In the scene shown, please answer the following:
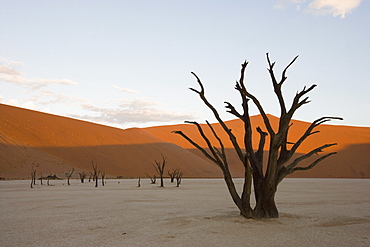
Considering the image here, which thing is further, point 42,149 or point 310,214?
point 42,149

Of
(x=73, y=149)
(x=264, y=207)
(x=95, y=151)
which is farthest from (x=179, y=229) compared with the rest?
(x=95, y=151)

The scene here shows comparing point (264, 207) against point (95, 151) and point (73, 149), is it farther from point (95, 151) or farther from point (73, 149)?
point (95, 151)

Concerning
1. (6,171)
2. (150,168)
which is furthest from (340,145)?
(6,171)

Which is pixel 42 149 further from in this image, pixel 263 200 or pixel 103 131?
pixel 263 200

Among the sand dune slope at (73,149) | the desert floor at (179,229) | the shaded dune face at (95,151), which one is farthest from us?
the shaded dune face at (95,151)

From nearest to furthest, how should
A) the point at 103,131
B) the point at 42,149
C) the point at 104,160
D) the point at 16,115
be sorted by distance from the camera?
the point at 42,149 → the point at 104,160 → the point at 16,115 → the point at 103,131

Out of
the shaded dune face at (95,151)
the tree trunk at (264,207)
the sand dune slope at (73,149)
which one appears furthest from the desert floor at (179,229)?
the sand dune slope at (73,149)

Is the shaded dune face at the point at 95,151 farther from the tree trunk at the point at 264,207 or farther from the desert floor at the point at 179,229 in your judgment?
the tree trunk at the point at 264,207

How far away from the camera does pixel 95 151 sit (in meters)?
60.6

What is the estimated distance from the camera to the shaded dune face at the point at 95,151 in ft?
160

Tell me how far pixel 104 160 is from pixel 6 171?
685 inches

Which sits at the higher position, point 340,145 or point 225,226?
point 340,145

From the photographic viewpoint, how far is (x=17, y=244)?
586 cm

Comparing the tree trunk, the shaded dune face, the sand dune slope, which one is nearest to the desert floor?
the tree trunk
